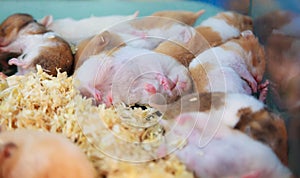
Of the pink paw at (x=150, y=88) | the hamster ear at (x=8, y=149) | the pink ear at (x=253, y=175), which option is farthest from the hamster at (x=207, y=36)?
the hamster ear at (x=8, y=149)

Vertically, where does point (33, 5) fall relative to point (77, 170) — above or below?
above

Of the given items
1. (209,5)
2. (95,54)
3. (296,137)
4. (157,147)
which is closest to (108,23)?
(95,54)

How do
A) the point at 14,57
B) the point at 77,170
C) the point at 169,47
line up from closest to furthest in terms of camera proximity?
the point at 77,170, the point at 169,47, the point at 14,57

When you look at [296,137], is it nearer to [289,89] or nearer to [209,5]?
[289,89]

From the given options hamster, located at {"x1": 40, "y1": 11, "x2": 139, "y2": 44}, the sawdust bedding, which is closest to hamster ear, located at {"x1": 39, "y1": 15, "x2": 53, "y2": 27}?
hamster, located at {"x1": 40, "y1": 11, "x2": 139, "y2": 44}

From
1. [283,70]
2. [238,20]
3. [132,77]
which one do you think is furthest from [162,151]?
[238,20]

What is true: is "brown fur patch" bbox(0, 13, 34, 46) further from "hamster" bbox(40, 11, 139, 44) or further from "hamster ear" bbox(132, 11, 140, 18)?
"hamster ear" bbox(132, 11, 140, 18)
